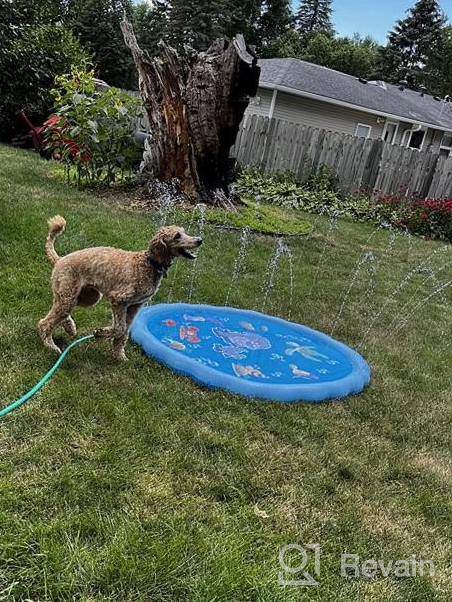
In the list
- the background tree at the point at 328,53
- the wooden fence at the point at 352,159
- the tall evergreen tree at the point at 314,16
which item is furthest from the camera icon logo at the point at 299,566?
the tall evergreen tree at the point at 314,16

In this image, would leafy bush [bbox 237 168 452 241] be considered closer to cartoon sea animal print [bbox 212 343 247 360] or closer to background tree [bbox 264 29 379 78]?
cartoon sea animal print [bbox 212 343 247 360]

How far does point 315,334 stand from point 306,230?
4.49 metres

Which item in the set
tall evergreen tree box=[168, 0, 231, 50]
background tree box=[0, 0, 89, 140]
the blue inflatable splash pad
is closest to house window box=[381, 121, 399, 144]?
background tree box=[0, 0, 89, 140]

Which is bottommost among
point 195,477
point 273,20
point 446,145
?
point 195,477

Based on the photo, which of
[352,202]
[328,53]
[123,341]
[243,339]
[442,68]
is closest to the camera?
[123,341]

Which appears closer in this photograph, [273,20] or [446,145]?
[446,145]

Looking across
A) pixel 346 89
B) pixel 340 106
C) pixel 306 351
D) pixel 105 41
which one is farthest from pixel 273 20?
pixel 306 351

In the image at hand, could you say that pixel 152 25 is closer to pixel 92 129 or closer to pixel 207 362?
pixel 92 129

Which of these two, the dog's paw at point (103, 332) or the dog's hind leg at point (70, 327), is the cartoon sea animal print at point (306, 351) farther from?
the dog's hind leg at point (70, 327)

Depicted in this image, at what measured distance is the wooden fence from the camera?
509 inches

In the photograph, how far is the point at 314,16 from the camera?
5369 centimetres

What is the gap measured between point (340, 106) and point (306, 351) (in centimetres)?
1930

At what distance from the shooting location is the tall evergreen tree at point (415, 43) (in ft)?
149

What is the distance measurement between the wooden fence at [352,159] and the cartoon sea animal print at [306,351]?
9444 millimetres
